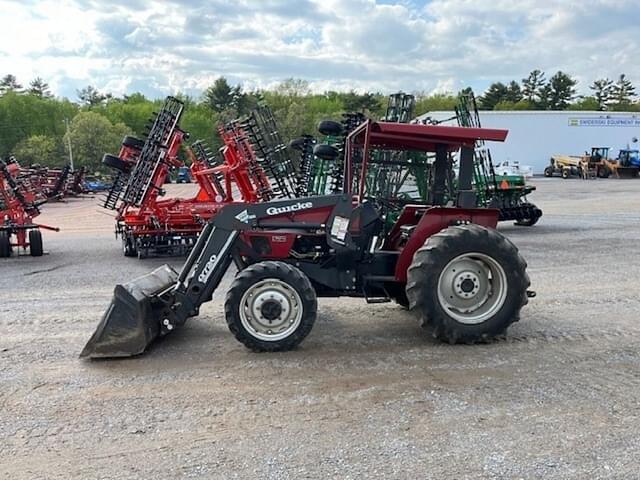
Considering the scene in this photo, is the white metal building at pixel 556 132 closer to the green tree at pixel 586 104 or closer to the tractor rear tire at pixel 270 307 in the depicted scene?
the green tree at pixel 586 104

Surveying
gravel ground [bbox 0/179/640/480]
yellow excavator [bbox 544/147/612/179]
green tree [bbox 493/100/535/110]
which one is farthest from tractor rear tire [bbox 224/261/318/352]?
green tree [bbox 493/100/535/110]

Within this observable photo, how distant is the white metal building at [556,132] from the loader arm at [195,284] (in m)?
49.1

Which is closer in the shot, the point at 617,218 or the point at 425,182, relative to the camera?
the point at 425,182

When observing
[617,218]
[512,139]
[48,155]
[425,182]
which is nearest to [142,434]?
[425,182]

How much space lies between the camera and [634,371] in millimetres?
5137

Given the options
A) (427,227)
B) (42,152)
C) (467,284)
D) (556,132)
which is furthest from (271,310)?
(42,152)

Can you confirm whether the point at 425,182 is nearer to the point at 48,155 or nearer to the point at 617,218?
the point at 617,218

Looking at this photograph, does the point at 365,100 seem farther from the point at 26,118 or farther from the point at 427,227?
the point at 427,227

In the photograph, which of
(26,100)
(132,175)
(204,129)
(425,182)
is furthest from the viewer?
(204,129)

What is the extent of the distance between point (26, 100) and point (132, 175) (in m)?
69.3

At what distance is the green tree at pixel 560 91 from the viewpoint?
8900 cm

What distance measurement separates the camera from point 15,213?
44.9 ft

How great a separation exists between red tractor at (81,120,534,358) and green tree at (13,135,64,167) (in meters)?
55.4

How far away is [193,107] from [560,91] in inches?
2065
